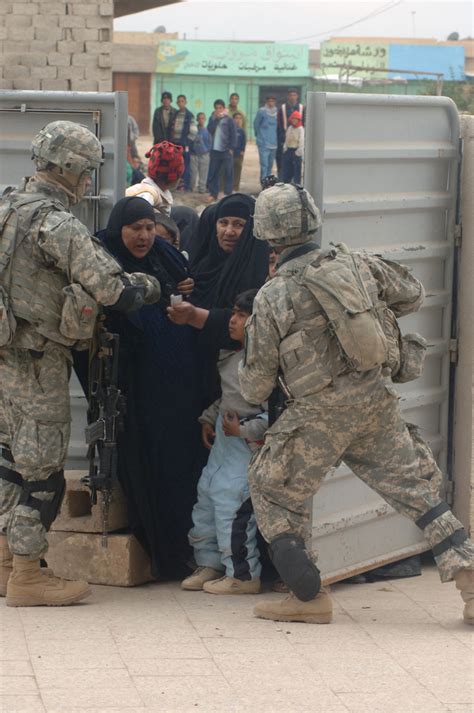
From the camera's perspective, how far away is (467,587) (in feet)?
15.9

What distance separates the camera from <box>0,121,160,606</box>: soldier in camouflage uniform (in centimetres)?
489

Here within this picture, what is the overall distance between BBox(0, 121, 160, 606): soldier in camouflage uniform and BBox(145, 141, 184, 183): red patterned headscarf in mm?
2046

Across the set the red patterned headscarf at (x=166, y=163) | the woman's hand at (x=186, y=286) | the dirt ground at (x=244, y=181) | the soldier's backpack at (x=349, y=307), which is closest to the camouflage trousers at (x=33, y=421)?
the woman's hand at (x=186, y=286)

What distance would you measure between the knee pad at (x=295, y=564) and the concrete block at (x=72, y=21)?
41.4 feet

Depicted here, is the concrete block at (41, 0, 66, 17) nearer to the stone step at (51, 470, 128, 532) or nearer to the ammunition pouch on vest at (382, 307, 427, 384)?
the stone step at (51, 470, 128, 532)

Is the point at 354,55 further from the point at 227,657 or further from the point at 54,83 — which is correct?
the point at 227,657

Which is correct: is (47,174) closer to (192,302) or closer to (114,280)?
(114,280)

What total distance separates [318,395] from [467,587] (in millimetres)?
925

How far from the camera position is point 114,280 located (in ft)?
16.1

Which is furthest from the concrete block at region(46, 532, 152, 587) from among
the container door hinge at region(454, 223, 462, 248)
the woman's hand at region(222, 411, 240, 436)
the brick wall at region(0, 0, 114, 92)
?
the brick wall at region(0, 0, 114, 92)

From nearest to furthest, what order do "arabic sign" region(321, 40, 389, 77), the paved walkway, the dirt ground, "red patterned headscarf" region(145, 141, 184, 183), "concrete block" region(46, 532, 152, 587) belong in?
the paved walkway
"concrete block" region(46, 532, 152, 587)
"red patterned headscarf" region(145, 141, 184, 183)
the dirt ground
"arabic sign" region(321, 40, 389, 77)

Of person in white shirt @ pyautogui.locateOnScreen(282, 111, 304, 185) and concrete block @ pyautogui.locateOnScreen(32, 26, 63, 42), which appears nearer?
concrete block @ pyautogui.locateOnScreen(32, 26, 63, 42)

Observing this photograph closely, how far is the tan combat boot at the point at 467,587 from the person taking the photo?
4.82 meters

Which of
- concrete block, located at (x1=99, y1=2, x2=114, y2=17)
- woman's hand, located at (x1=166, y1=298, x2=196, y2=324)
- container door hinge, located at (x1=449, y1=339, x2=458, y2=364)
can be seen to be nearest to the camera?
woman's hand, located at (x1=166, y1=298, x2=196, y2=324)
